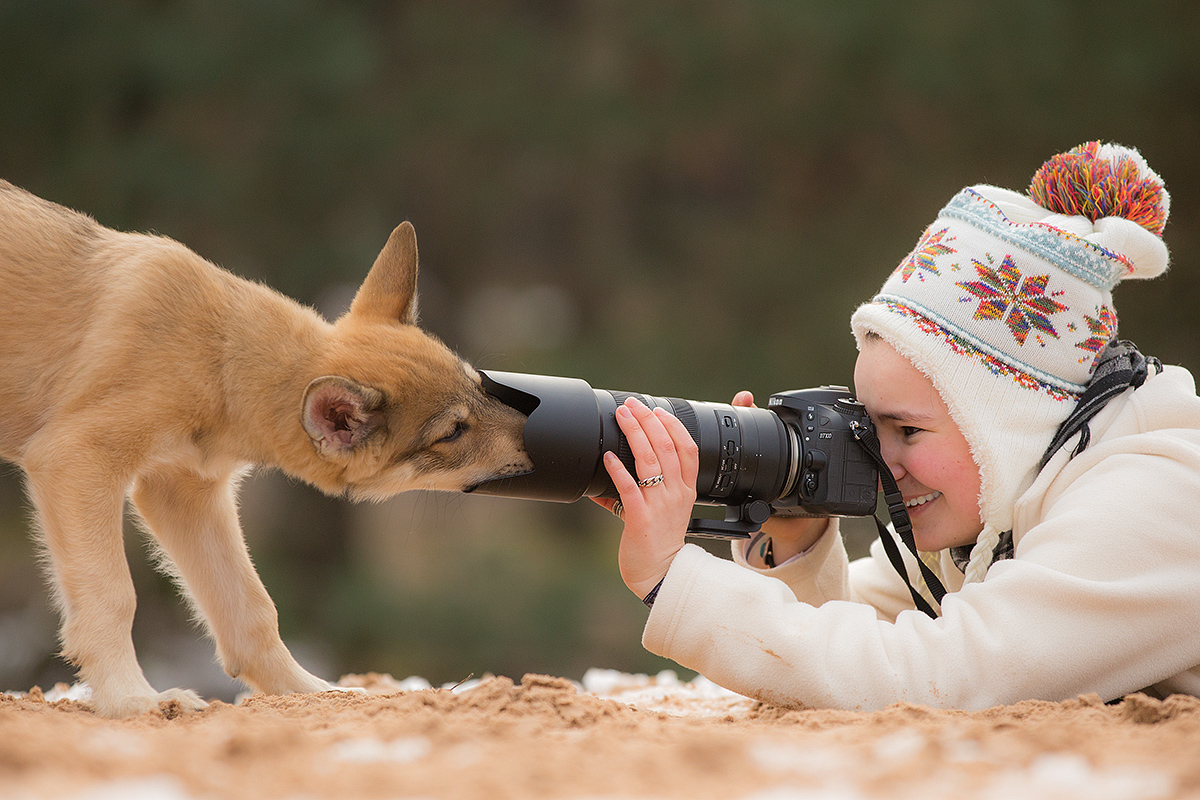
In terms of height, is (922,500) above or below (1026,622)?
above

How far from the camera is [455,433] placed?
2441mm

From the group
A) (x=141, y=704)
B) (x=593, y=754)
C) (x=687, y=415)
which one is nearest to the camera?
(x=593, y=754)

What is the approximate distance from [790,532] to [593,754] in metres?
1.42

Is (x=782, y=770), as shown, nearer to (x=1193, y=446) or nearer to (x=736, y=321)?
(x=1193, y=446)

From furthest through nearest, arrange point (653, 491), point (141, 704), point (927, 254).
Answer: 1. point (927, 254)
2. point (653, 491)
3. point (141, 704)

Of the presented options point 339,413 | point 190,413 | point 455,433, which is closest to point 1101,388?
point 455,433

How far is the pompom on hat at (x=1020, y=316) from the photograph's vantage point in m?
2.19

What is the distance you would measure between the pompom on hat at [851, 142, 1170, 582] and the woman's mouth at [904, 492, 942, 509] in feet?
0.47

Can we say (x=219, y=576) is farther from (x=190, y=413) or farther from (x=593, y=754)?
(x=593, y=754)

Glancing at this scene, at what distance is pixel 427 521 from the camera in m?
7.75

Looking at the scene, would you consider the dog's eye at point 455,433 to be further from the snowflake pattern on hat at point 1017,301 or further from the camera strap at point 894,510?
the snowflake pattern on hat at point 1017,301

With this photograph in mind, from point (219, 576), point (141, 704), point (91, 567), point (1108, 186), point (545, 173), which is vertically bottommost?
point (141, 704)

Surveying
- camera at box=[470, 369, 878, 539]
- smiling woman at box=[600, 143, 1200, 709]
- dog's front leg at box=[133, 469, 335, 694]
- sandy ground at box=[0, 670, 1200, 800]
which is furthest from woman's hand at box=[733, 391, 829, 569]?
dog's front leg at box=[133, 469, 335, 694]

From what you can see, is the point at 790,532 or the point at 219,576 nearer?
the point at 219,576
